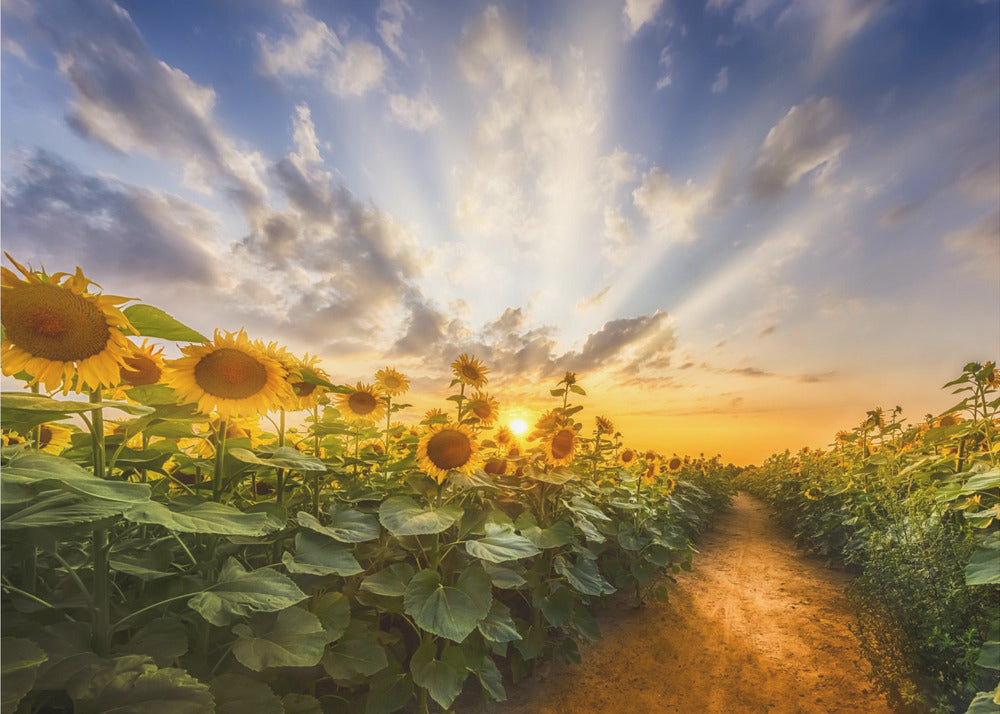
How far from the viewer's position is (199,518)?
1.44m

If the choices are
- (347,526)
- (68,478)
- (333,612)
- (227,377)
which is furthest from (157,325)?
(333,612)

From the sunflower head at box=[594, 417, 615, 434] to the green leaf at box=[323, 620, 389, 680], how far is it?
3.91 meters

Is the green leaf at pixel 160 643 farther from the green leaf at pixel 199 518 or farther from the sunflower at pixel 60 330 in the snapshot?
the sunflower at pixel 60 330

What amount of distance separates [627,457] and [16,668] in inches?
278

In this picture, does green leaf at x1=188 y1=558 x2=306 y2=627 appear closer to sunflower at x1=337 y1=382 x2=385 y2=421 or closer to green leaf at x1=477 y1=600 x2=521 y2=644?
green leaf at x1=477 y1=600 x2=521 y2=644

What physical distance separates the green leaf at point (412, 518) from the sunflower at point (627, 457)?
5121 mm

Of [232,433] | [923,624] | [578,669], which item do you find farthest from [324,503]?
[923,624]

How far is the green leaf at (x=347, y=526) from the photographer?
2.07 metres

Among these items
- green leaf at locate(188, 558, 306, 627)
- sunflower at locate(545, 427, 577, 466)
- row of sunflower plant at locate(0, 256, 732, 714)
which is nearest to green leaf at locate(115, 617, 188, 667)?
row of sunflower plant at locate(0, 256, 732, 714)

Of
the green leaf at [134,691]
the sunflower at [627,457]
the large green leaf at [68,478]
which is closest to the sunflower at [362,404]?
the large green leaf at [68,478]

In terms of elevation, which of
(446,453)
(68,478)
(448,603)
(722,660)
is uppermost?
(446,453)

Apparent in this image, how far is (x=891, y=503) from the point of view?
15.0 feet

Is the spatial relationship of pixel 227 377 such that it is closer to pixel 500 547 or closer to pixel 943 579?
pixel 500 547

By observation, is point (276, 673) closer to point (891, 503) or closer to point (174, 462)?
point (174, 462)
